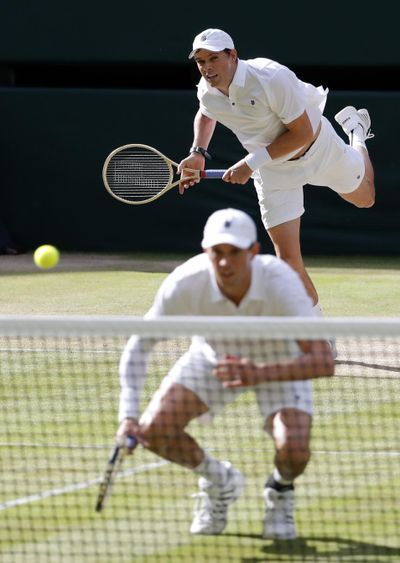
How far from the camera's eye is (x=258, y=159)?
7016 millimetres

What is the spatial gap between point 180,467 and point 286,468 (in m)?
0.99

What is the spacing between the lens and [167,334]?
12.7 feet

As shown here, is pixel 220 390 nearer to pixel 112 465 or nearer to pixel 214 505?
pixel 214 505

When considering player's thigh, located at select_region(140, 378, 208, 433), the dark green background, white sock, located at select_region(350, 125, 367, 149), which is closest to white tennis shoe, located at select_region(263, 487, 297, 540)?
player's thigh, located at select_region(140, 378, 208, 433)

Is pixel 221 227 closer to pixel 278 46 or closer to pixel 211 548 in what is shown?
pixel 211 548

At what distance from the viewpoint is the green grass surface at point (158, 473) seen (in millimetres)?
4082

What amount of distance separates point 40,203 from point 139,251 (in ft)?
4.17

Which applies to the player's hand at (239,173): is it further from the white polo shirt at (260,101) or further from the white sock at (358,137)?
the white sock at (358,137)

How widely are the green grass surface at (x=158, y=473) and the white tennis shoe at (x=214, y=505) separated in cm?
4

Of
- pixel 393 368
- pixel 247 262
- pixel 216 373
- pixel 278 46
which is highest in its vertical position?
pixel 278 46

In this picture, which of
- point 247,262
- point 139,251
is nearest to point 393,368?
point 247,262

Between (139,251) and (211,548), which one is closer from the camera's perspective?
(211,548)

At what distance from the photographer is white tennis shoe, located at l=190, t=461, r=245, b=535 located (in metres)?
4.23

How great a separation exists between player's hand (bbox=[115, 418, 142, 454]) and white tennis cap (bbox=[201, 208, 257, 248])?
0.63 meters
